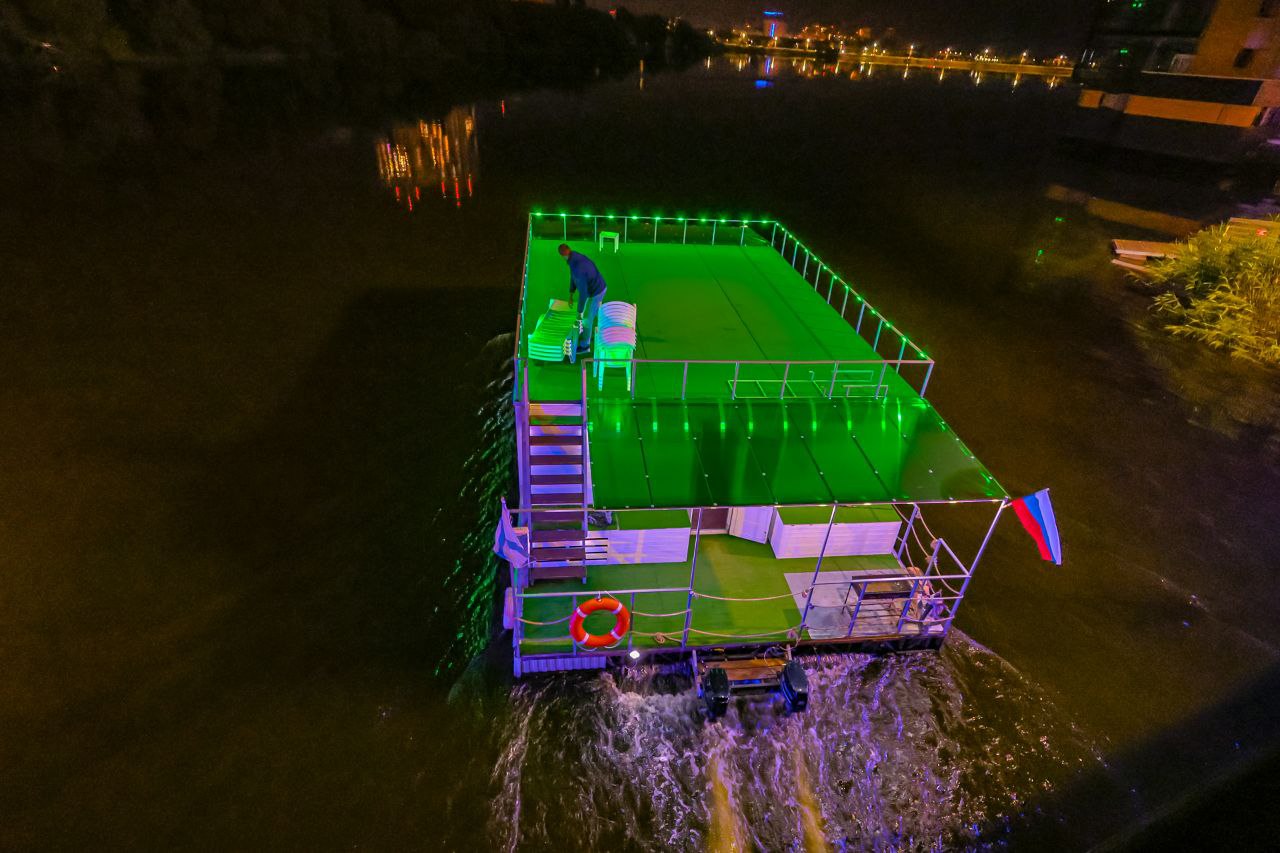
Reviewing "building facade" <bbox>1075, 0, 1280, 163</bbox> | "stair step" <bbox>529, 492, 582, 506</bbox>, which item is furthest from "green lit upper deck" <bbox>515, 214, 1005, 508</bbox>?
"building facade" <bbox>1075, 0, 1280, 163</bbox>

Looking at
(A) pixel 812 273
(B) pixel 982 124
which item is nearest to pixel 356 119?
(A) pixel 812 273

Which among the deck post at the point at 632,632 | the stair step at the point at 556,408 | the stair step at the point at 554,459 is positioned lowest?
the deck post at the point at 632,632

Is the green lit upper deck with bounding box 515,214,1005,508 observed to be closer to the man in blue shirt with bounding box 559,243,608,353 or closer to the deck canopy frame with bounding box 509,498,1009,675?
the man in blue shirt with bounding box 559,243,608,353

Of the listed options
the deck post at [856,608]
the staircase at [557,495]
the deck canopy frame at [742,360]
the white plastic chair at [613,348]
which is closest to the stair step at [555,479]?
the staircase at [557,495]

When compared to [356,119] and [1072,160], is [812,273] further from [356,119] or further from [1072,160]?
[1072,160]

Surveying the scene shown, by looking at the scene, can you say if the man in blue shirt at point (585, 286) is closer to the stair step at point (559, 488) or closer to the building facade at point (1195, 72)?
the stair step at point (559, 488)

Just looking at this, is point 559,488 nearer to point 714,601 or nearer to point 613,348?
→ point 613,348
